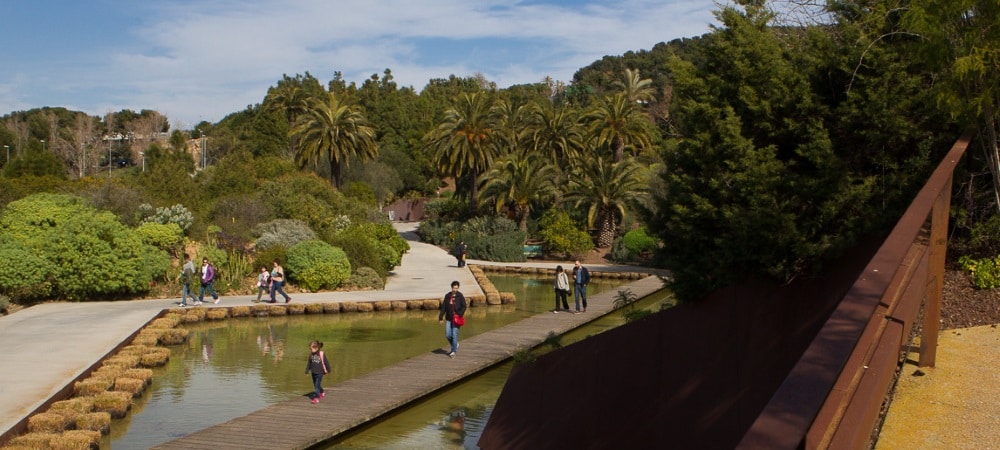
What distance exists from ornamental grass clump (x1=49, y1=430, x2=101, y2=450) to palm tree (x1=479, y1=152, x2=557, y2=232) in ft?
128

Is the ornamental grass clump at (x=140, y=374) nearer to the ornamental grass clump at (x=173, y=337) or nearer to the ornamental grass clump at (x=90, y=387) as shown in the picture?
the ornamental grass clump at (x=90, y=387)

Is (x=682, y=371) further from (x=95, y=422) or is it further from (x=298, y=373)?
(x=298, y=373)

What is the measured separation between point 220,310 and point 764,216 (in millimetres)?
19443

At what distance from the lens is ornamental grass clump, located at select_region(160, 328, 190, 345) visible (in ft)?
71.7

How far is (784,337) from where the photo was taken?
9.74m

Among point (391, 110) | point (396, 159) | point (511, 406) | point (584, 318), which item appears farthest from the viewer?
point (391, 110)

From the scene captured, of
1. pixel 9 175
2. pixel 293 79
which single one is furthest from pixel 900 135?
pixel 293 79

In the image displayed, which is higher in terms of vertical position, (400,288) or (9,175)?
(9,175)

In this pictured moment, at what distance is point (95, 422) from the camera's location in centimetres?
1326

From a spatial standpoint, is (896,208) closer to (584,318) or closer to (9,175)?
(584,318)

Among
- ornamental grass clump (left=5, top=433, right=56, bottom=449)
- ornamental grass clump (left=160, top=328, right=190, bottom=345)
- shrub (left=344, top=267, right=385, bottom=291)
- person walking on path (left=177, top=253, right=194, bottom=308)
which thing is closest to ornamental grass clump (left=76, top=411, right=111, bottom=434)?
ornamental grass clump (left=5, top=433, right=56, bottom=449)

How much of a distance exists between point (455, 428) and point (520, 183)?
36489 millimetres

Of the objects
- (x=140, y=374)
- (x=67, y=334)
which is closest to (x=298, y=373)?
(x=140, y=374)

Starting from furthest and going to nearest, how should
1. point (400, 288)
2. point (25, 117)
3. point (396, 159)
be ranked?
point (25, 117)
point (396, 159)
point (400, 288)
